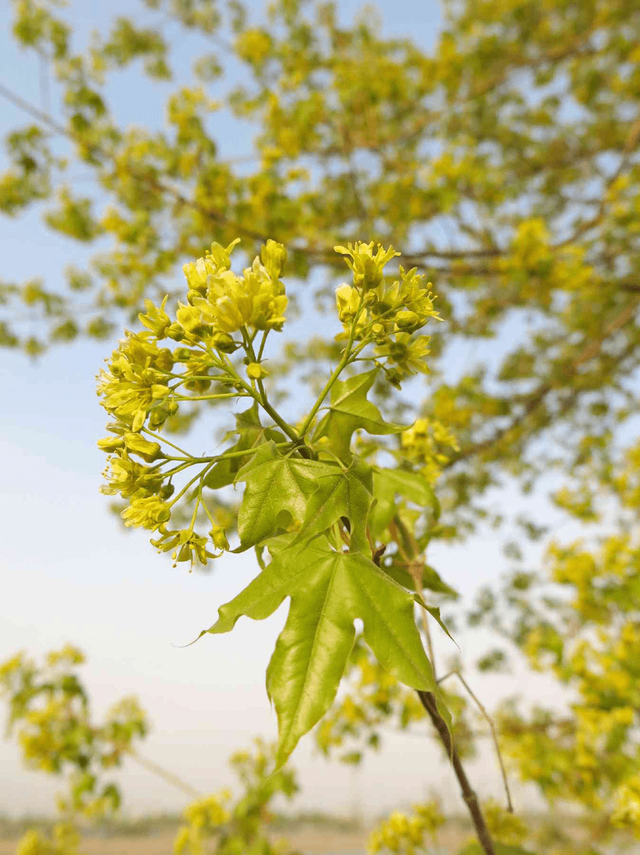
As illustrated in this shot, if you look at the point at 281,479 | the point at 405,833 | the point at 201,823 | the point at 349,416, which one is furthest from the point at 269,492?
the point at 201,823

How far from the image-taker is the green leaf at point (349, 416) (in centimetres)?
94

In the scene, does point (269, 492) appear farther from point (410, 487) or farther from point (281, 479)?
point (410, 487)

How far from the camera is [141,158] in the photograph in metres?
3.57

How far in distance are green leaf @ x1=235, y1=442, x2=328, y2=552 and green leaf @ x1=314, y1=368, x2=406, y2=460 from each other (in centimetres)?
15

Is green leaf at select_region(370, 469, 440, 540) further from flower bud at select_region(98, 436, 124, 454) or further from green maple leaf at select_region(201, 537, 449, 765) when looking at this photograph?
flower bud at select_region(98, 436, 124, 454)

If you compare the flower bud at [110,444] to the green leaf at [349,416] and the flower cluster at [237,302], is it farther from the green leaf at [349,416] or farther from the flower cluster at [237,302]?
the green leaf at [349,416]

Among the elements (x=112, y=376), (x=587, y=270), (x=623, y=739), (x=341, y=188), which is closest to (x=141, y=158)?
(x=341, y=188)

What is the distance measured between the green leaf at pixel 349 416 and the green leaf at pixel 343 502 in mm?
147

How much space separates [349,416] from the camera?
95 centimetres

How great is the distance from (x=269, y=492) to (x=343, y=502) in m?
0.10

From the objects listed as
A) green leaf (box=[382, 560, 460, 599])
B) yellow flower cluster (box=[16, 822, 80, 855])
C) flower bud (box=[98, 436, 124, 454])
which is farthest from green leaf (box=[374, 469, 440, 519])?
yellow flower cluster (box=[16, 822, 80, 855])

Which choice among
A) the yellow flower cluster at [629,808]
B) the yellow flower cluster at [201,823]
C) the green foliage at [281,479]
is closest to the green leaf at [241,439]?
the green foliage at [281,479]

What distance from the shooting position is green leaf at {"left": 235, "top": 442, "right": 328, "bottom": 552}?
0.76m

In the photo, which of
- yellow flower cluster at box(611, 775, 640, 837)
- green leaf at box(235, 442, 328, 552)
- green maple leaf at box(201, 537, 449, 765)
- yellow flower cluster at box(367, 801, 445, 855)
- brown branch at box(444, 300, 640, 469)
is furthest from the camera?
brown branch at box(444, 300, 640, 469)
